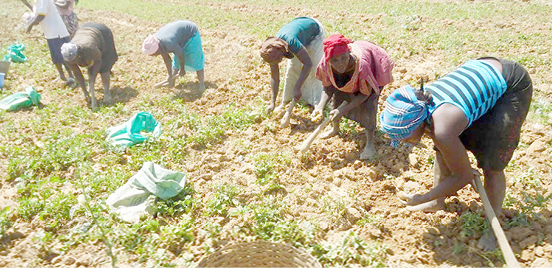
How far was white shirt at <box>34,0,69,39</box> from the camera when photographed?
5.39 meters

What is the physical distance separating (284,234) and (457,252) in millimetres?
1091

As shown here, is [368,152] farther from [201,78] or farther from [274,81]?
[201,78]

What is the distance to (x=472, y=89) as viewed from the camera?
7.35 feet

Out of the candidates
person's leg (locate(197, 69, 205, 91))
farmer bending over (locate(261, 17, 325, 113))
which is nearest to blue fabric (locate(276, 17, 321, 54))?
farmer bending over (locate(261, 17, 325, 113))

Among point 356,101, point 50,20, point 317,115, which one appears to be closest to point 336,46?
point 356,101

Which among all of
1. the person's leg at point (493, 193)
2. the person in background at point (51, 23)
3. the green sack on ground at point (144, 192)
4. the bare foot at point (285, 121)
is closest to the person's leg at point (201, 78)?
the bare foot at point (285, 121)

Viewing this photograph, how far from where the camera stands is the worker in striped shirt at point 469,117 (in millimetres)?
2162

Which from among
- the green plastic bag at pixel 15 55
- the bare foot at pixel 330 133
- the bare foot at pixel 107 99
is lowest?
the green plastic bag at pixel 15 55

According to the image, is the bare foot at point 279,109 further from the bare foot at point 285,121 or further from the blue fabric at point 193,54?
the blue fabric at point 193,54

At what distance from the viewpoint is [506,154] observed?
2.43 m

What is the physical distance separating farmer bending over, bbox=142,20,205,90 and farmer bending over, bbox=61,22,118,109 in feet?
2.03

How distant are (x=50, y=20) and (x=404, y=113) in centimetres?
513

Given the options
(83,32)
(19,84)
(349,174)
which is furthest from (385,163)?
(19,84)

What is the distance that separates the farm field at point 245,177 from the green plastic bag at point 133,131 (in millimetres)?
87
